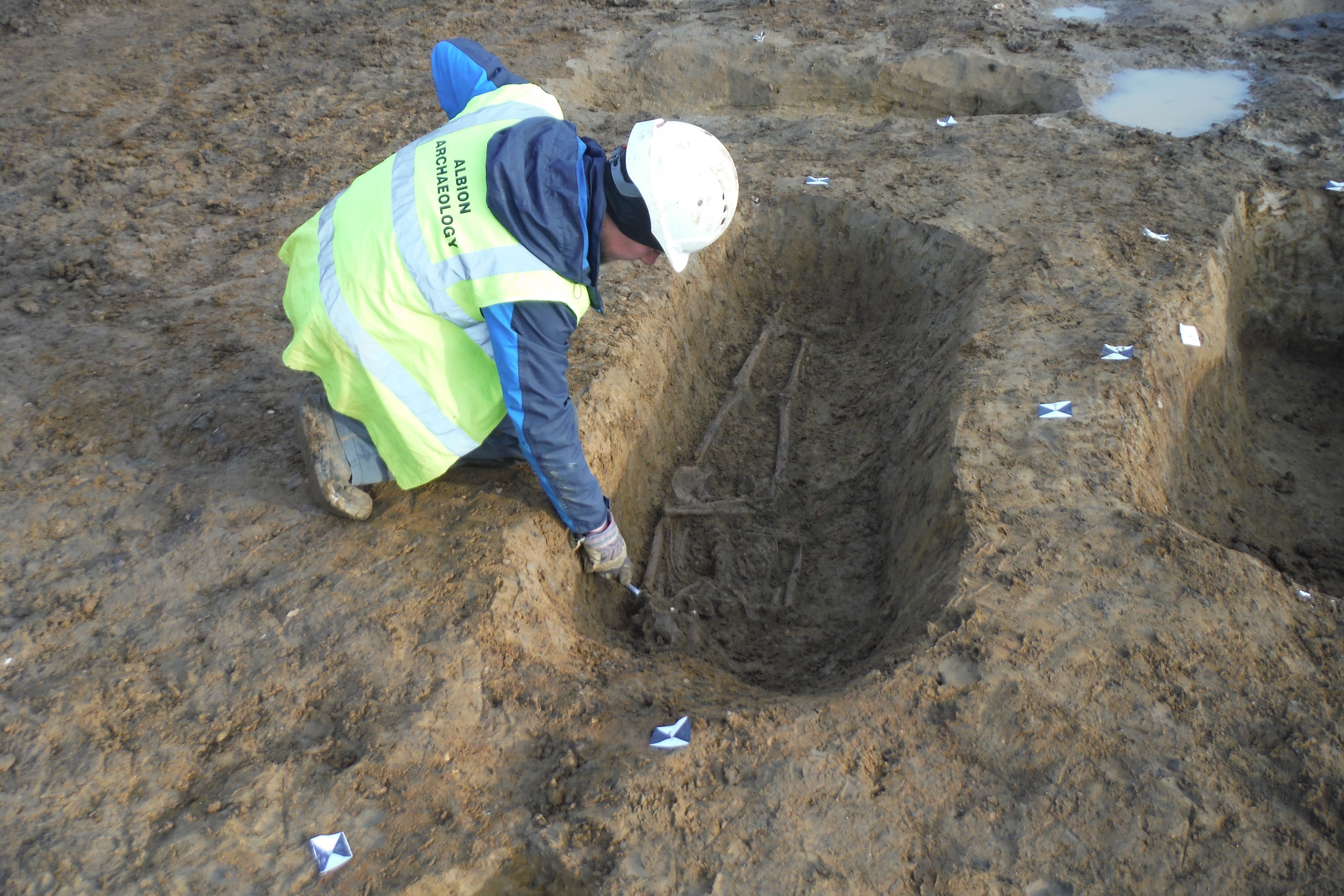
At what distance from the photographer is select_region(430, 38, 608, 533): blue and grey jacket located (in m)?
2.44

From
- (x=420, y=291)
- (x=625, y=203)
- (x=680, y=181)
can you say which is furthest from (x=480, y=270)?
(x=680, y=181)

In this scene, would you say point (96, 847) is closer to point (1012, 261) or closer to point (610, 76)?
point (1012, 261)

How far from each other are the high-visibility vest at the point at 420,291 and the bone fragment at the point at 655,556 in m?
1.09

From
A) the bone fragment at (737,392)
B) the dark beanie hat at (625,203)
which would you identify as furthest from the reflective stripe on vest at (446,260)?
the bone fragment at (737,392)

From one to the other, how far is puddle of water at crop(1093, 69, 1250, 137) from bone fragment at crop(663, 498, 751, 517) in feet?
13.4

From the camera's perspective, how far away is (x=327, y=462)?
298cm

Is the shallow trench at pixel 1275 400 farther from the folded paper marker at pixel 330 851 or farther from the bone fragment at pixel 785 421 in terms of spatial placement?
the folded paper marker at pixel 330 851

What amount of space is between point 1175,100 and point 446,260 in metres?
6.01

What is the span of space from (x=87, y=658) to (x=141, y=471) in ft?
3.05

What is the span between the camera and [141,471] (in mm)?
3340

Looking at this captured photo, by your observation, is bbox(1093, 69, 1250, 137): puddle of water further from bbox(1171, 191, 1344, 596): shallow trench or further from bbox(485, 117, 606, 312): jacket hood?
bbox(485, 117, 606, 312): jacket hood

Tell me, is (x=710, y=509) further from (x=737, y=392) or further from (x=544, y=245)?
(x=544, y=245)

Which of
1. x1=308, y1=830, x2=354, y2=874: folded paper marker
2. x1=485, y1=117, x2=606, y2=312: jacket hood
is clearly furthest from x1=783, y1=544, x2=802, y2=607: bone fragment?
x1=308, y1=830, x2=354, y2=874: folded paper marker

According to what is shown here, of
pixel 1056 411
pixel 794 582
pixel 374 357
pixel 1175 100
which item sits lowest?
pixel 794 582
